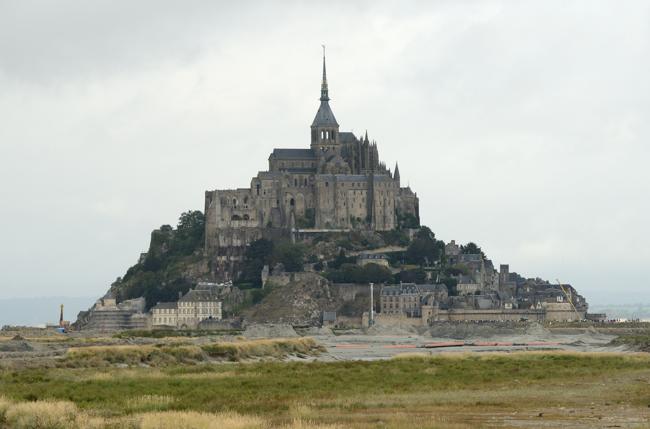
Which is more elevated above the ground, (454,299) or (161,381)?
(454,299)

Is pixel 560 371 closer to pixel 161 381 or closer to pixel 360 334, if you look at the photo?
pixel 161 381

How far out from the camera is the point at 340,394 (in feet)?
172

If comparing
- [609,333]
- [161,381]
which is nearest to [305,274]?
[609,333]

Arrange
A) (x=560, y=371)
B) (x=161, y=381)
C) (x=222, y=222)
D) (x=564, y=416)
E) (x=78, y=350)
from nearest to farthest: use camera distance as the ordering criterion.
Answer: (x=564, y=416)
(x=161, y=381)
(x=560, y=371)
(x=78, y=350)
(x=222, y=222)

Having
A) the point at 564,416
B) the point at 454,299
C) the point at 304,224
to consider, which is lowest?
the point at 564,416

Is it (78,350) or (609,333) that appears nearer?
(78,350)

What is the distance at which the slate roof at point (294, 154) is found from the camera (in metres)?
194

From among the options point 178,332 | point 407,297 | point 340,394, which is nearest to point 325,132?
point 407,297

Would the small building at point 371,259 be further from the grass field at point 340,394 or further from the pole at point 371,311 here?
the grass field at point 340,394

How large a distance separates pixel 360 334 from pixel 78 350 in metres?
82.0

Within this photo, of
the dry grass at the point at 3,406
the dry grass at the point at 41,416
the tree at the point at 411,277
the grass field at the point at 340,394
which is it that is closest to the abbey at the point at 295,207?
the tree at the point at 411,277

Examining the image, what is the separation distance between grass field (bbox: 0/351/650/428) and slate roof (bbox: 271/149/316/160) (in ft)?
394

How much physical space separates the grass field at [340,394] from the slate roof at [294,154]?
12004cm

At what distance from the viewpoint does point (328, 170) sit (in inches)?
7441
